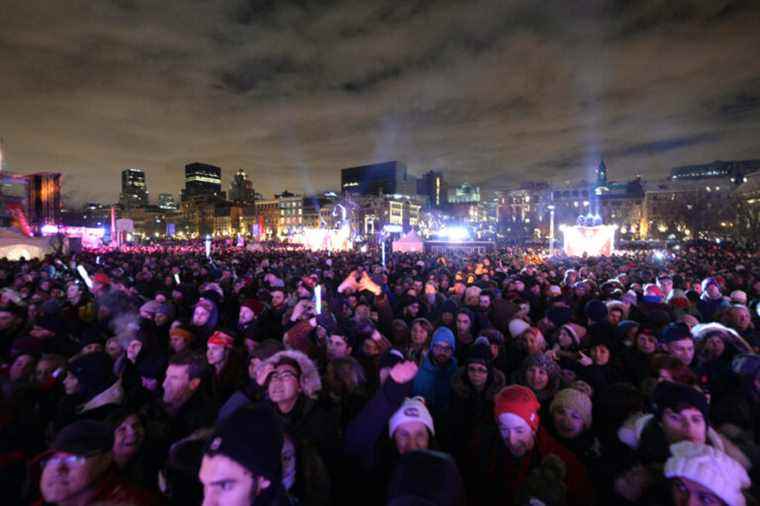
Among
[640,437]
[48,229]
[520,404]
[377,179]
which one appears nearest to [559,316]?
[640,437]

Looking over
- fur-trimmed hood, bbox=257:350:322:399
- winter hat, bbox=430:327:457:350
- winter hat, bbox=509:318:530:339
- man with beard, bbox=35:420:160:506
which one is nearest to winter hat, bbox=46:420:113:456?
man with beard, bbox=35:420:160:506

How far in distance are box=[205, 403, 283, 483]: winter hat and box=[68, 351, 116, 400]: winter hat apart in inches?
105

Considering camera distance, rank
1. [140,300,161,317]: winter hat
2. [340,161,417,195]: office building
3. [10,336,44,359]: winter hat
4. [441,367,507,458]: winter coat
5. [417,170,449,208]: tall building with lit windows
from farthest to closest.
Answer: [417,170,449,208]: tall building with lit windows → [340,161,417,195]: office building → [140,300,161,317]: winter hat → [10,336,44,359]: winter hat → [441,367,507,458]: winter coat

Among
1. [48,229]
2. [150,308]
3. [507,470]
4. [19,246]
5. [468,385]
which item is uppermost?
[48,229]

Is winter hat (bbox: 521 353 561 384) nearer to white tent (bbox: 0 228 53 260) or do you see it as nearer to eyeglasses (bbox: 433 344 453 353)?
eyeglasses (bbox: 433 344 453 353)

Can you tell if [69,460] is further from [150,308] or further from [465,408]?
[150,308]

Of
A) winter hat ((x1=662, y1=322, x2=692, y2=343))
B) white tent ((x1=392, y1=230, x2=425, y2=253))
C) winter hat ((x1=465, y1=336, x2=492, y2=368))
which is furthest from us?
white tent ((x1=392, y1=230, x2=425, y2=253))

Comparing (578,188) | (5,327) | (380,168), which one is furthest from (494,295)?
(380,168)

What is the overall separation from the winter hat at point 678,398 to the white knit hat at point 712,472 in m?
0.61

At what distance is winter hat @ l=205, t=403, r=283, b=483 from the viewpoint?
1786 mm

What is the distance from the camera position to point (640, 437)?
2771 millimetres

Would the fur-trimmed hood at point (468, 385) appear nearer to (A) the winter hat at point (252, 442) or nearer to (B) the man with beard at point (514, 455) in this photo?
(B) the man with beard at point (514, 455)

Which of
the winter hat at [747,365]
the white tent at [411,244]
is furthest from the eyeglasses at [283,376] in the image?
the white tent at [411,244]

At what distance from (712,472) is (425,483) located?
58.8 inches
